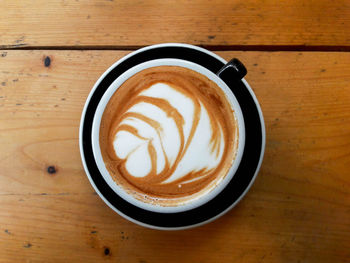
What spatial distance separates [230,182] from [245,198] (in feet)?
0.26

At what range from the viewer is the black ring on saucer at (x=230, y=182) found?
1.97 ft

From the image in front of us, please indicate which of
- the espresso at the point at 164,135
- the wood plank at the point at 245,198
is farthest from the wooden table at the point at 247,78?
the espresso at the point at 164,135

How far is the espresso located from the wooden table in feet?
0.39

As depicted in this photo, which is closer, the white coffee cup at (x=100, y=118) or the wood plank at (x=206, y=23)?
the white coffee cup at (x=100, y=118)

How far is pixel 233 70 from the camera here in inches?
21.6

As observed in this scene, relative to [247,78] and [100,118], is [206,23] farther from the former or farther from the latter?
[100,118]

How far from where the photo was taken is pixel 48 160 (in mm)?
669

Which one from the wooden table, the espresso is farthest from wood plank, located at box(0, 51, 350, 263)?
the espresso

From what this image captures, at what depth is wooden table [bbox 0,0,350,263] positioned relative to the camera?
0.66 metres

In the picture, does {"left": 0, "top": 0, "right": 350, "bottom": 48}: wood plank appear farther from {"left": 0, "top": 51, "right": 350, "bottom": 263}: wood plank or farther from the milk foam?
the milk foam

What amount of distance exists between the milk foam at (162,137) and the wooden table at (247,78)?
5.7 inches

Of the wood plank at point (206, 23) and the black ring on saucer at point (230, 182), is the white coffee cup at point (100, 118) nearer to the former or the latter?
the black ring on saucer at point (230, 182)

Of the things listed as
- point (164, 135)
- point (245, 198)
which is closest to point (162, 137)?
point (164, 135)

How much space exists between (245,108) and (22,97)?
1.63ft
